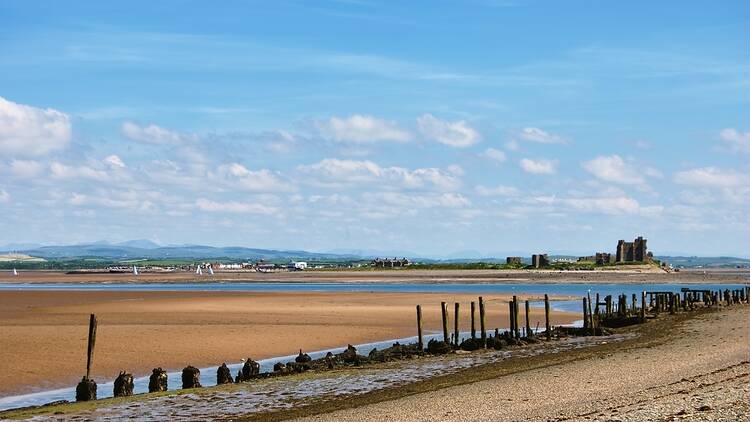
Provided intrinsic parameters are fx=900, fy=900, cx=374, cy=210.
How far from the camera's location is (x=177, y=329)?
38625 mm

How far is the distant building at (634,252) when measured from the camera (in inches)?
6019

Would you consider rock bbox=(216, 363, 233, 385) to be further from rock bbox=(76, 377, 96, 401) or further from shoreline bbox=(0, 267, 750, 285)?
shoreline bbox=(0, 267, 750, 285)

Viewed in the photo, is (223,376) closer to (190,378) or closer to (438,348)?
(190,378)

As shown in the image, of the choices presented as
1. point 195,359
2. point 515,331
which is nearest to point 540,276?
point 515,331

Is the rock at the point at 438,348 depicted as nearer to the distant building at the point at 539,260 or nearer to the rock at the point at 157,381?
the rock at the point at 157,381

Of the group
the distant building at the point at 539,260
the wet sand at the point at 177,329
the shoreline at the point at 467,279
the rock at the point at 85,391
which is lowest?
the rock at the point at 85,391

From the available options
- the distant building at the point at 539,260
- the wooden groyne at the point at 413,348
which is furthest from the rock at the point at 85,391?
the distant building at the point at 539,260

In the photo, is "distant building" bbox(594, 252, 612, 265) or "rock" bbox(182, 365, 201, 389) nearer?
"rock" bbox(182, 365, 201, 389)

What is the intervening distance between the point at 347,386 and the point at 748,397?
10.2m

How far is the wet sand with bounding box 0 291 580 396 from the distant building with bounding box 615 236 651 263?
9622cm

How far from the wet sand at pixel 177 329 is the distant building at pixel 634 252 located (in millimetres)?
96222

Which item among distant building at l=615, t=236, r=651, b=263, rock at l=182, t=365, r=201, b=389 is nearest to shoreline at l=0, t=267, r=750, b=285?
distant building at l=615, t=236, r=651, b=263

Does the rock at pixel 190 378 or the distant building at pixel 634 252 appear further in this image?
the distant building at pixel 634 252

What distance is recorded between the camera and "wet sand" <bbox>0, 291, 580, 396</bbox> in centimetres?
2797
